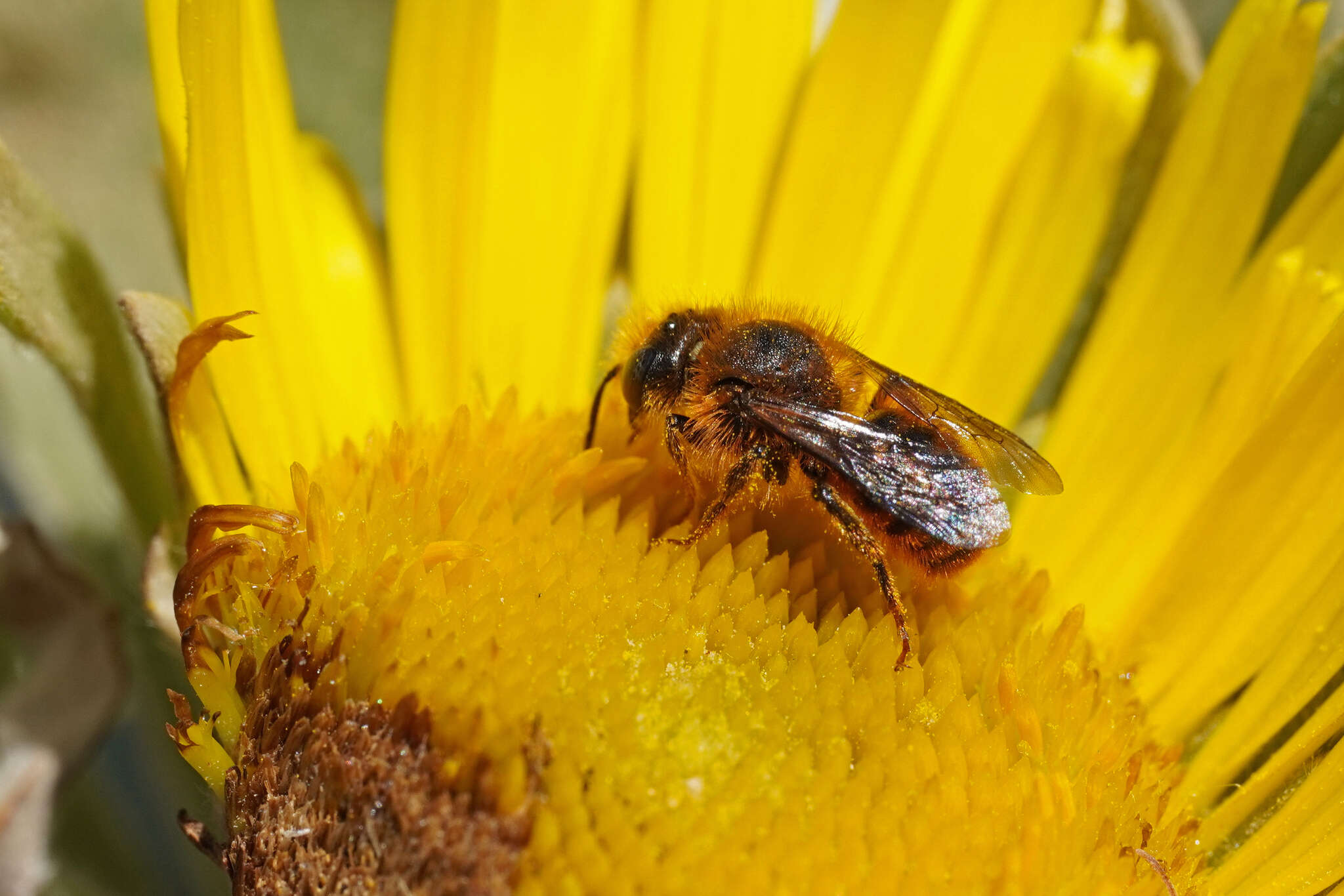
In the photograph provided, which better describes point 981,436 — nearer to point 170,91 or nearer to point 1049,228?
point 1049,228

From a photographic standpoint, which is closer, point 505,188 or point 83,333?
point 83,333

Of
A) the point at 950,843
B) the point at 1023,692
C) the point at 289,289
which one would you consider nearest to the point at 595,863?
the point at 950,843

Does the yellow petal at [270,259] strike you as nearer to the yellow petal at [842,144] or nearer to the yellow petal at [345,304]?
the yellow petal at [345,304]

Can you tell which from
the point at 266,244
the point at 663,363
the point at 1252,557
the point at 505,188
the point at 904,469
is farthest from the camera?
the point at 505,188

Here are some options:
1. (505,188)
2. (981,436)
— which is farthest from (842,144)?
(981,436)

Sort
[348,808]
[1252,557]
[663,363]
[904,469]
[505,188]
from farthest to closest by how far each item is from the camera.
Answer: [505,188] → [1252,557] → [663,363] → [904,469] → [348,808]

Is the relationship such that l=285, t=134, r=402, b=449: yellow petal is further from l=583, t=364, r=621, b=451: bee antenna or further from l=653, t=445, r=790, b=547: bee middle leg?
l=653, t=445, r=790, b=547: bee middle leg

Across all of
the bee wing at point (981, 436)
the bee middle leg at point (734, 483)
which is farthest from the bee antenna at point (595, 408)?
the bee wing at point (981, 436)
